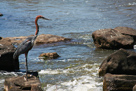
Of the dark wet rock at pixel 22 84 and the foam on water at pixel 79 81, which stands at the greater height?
the dark wet rock at pixel 22 84

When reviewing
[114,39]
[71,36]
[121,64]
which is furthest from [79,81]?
[71,36]

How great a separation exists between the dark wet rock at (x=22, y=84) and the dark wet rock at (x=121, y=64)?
2.32 metres

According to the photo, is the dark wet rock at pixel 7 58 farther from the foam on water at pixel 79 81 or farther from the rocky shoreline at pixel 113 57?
the foam on water at pixel 79 81

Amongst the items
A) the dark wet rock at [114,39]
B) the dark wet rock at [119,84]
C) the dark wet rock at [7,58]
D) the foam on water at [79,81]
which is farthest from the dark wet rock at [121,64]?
the dark wet rock at [114,39]

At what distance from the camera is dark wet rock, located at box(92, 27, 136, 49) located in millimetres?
12562

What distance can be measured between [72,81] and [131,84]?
76.7 inches

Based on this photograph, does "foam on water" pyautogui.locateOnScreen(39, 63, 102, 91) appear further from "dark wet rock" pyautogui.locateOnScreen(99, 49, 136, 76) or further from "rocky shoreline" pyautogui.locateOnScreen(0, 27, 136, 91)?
"dark wet rock" pyautogui.locateOnScreen(99, 49, 136, 76)

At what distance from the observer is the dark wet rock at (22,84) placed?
6.80m

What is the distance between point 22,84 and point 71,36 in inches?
363

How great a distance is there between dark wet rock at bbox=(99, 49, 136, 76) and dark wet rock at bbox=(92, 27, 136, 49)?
3.93 meters

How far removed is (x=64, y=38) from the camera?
49.7 feet

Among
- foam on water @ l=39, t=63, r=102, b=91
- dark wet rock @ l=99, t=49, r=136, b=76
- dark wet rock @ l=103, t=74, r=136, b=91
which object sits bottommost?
foam on water @ l=39, t=63, r=102, b=91

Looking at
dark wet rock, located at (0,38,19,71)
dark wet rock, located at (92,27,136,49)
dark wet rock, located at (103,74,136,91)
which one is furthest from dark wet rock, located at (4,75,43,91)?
dark wet rock, located at (92,27,136,49)

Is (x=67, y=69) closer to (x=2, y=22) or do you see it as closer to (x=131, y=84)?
(x=131, y=84)
